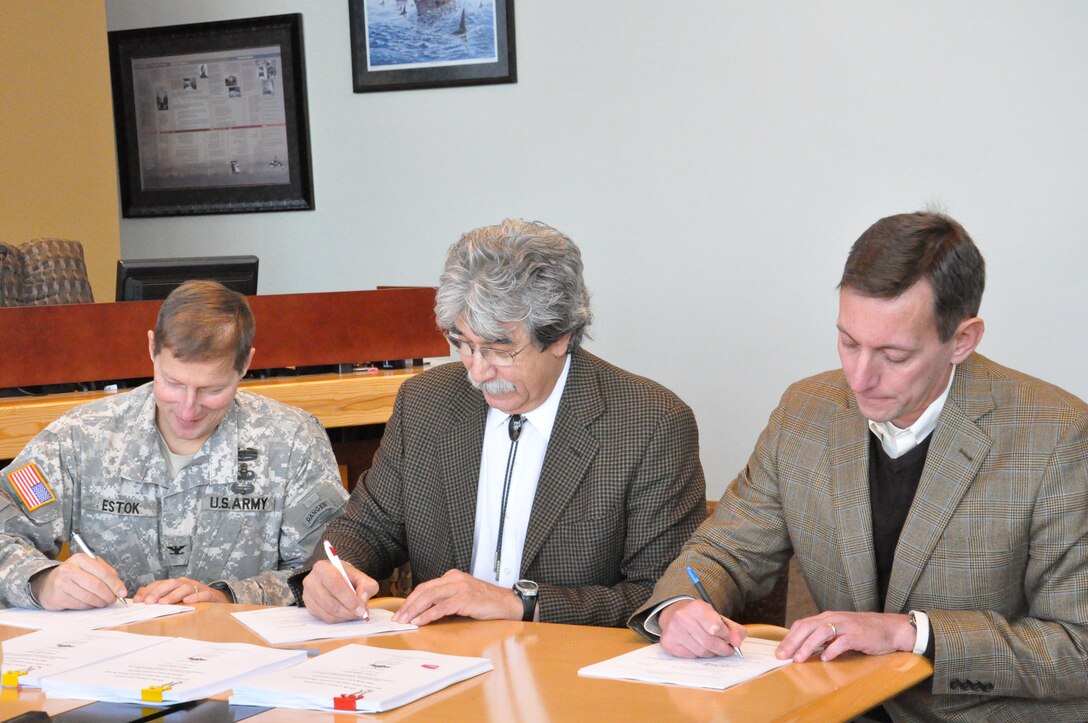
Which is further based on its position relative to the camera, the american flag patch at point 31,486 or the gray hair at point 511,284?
the american flag patch at point 31,486

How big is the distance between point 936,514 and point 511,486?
3.00 ft

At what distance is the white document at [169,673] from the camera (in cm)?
179

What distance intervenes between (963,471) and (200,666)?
127 centimetres

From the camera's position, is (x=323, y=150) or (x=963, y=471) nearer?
(x=963, y=471)

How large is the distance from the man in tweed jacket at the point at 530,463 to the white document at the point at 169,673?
0.37 metres

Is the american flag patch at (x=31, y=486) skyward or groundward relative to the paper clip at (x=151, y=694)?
skyward

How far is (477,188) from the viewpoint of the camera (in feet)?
18.0

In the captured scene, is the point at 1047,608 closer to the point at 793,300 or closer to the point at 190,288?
the point at 190,288

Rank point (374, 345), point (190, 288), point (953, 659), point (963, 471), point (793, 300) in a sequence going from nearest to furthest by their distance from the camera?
point (953, 659) < point (963, 471) < point (190, 288) < point (374, 345) < point (793, 300)

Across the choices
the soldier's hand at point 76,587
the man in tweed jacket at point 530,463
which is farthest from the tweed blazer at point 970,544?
the soldier's hand at point 76,587

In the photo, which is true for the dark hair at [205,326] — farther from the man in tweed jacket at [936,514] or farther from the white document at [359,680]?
the man in tweed jacket at [936,514]

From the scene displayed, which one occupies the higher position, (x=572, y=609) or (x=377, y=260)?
(x=377, y=260)

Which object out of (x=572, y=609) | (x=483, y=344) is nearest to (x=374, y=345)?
(x=483, y=344)

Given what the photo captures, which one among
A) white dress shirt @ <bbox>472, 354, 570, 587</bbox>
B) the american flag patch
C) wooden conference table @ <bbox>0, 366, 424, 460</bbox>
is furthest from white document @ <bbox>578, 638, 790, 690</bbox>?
wooden conference table @ <bbox>0, 366, 424, 460</bbox>
